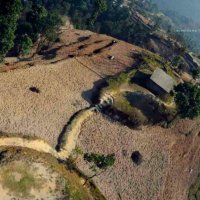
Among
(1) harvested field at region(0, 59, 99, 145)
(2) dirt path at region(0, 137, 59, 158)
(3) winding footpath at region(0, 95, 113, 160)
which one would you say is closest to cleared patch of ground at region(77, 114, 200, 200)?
(3) winding footpath at region(0, 95, 113, 160)

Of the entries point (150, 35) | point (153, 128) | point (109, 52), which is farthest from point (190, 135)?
point (150, 35)

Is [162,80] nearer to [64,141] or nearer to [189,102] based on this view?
[189,102]

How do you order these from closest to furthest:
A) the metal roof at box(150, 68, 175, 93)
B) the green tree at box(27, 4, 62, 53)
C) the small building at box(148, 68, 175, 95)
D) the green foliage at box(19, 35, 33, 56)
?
1. the small building at box(148, 68, 175, 95)
2. the metal roof at box(150, 68, 175, 93)
3. the green foliage at box(19, 35, 33, 56)
4. the green tree at box(27, 4, 62, 53)

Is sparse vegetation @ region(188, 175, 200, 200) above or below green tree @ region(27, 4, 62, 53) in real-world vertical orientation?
below

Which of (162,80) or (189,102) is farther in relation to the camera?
(162,80)

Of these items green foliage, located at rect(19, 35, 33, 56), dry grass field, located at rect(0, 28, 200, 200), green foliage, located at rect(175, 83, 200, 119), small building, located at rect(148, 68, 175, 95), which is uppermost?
green foliage, located at rect(175, 83, 200, 119)

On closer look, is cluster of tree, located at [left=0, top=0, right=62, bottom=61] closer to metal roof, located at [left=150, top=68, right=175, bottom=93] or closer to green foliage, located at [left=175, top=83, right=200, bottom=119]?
metal roof, located at [left=150, top=68, right=175, bottom=93]

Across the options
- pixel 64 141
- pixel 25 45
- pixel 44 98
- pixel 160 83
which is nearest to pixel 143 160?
pixel 64 141
